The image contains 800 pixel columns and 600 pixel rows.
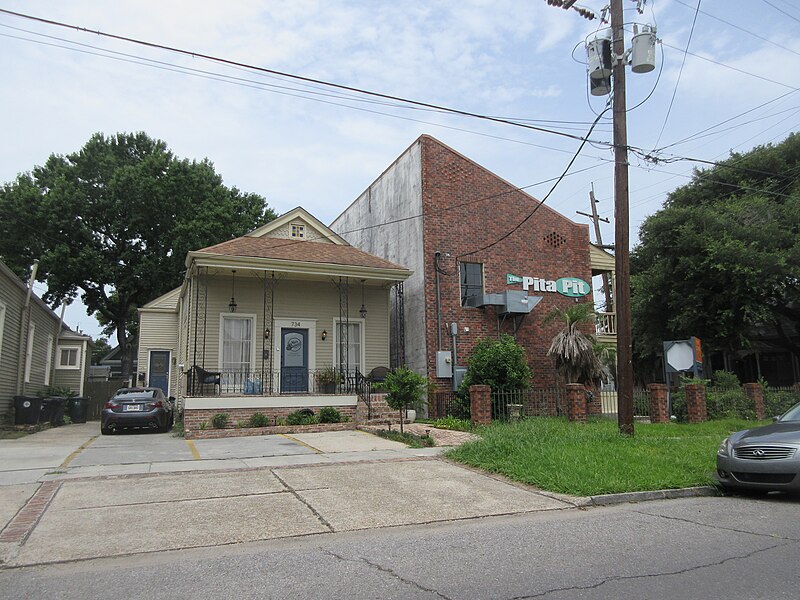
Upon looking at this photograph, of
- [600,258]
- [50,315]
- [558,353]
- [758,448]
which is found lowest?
[758,448]

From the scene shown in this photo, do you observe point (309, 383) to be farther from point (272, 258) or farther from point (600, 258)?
point (600, 258)

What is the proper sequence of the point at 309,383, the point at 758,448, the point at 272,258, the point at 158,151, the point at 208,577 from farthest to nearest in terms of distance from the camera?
the point at 158,151 < the point at 309,383 < the point at 272,258 < the point at 758,448 < the point at 208,577

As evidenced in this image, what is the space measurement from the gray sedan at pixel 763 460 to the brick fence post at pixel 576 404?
673 centimetres

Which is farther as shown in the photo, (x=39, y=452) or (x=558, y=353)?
(x=558, y=353)

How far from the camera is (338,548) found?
17.9 ft

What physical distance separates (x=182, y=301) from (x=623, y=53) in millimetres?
16075

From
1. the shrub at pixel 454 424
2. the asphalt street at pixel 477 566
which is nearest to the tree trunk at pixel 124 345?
the shrub at pixel 454 424

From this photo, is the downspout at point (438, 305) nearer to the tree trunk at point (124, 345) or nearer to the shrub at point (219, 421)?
the shrub at point (219, 421)

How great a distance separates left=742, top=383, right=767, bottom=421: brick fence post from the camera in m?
16.8

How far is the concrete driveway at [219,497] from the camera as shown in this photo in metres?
5.77

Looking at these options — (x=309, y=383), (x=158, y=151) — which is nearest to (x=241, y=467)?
(x=309, y=383)

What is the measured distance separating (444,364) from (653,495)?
34.3 feet

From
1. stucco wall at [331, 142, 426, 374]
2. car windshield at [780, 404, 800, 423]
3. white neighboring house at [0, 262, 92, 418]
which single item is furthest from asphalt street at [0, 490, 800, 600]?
white neighboring house at [0, 262, 92, 418]

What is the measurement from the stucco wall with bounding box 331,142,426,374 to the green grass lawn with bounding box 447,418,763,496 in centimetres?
700
